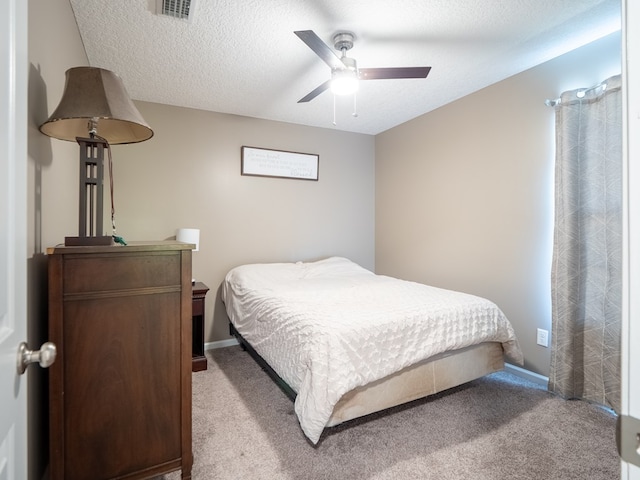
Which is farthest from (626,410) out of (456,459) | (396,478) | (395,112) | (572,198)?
(395,112)

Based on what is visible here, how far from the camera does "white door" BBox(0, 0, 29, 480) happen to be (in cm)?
63

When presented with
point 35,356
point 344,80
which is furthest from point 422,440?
point 344,80

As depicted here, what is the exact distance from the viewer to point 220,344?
11.2 ft

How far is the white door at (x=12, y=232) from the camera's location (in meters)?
0.63

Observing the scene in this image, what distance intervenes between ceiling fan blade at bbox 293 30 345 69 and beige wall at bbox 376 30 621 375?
1636 millimetres

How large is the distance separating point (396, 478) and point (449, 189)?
2.57m

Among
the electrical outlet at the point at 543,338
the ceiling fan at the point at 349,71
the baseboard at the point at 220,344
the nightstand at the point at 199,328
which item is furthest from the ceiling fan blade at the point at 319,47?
the baseboard at the point at 220,344

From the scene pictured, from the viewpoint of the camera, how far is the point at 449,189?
326 cm

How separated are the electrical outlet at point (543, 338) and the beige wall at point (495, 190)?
4 cm

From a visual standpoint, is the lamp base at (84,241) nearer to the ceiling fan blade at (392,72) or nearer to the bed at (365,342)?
the bed at (365,342)

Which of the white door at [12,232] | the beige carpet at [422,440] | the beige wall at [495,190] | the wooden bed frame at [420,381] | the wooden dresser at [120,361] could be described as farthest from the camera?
the beige wall at [495,190]

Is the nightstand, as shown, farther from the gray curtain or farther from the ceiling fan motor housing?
the gray curtain

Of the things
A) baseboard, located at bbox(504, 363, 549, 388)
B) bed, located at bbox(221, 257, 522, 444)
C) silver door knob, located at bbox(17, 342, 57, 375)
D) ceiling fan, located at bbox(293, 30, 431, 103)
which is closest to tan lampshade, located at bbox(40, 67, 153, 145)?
silver door knob, located at bbox(17, 342, 57, 375)

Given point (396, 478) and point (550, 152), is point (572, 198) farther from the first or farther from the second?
point (396, 478)
